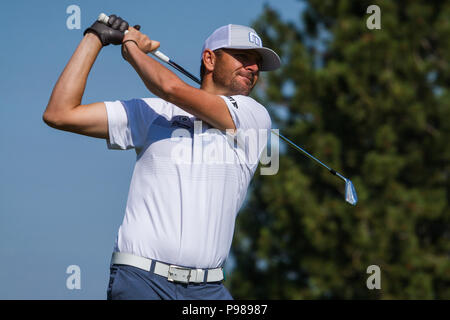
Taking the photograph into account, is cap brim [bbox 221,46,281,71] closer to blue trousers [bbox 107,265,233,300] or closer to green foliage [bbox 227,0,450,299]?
blue trousers [bbox 107,265,233,300]

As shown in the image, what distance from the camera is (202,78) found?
4086mm

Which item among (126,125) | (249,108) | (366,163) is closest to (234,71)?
(249,108)

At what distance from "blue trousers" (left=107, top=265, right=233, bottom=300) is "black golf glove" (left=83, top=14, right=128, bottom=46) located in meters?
1.13

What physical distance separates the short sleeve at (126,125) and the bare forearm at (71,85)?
179 mm

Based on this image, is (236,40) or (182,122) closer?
(182,122)

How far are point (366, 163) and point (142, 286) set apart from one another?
31.6ft

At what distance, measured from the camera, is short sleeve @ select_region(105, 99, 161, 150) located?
3.47 m

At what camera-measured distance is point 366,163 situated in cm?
1241

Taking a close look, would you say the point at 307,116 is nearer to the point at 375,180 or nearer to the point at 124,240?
the point at 375,180

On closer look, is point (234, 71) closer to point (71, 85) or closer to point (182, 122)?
point (182, 122)

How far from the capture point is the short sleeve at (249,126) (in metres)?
3.62

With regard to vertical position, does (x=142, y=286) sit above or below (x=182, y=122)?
below
